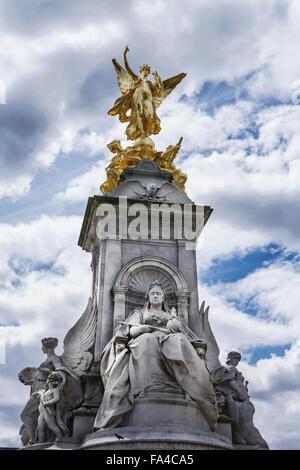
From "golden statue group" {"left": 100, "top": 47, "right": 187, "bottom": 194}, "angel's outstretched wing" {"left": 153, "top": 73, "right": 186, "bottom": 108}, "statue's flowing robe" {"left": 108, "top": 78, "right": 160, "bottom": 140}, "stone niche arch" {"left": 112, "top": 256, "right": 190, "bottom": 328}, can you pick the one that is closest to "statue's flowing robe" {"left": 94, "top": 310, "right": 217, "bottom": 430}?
"stone niche arch" {"left": 112, "top": 256, "right": 190, "bottom": 328}

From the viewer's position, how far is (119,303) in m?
13.8

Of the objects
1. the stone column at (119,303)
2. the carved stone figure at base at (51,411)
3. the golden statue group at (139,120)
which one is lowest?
the carved stone figure at base at (51,411)

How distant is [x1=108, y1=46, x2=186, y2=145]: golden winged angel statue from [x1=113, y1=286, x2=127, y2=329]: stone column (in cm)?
527

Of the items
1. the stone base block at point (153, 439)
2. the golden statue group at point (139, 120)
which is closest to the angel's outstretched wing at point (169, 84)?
the golden statue group at point (139, 120)

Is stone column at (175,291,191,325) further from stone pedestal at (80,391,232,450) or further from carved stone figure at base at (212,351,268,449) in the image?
stone pedestal at (80,391,232,450)

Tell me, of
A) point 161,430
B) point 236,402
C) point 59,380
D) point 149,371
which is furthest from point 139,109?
point 161,430

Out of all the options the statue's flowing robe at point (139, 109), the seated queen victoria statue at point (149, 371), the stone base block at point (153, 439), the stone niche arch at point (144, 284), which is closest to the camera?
the stone base block at point (153, 439)

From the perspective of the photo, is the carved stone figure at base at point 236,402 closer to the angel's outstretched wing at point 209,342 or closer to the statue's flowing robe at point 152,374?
the angel's outstretched wing at point 209,342

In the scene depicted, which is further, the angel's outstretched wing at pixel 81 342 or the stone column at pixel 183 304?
the stone column at pixel 183 304

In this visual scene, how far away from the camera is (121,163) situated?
54.7ft

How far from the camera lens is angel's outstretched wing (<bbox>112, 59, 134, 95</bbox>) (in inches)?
708

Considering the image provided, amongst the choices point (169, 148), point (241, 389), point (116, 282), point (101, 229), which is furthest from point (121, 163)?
point (241, 389)

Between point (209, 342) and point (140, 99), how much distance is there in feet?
25.7

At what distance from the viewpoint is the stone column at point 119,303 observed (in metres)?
13.6
